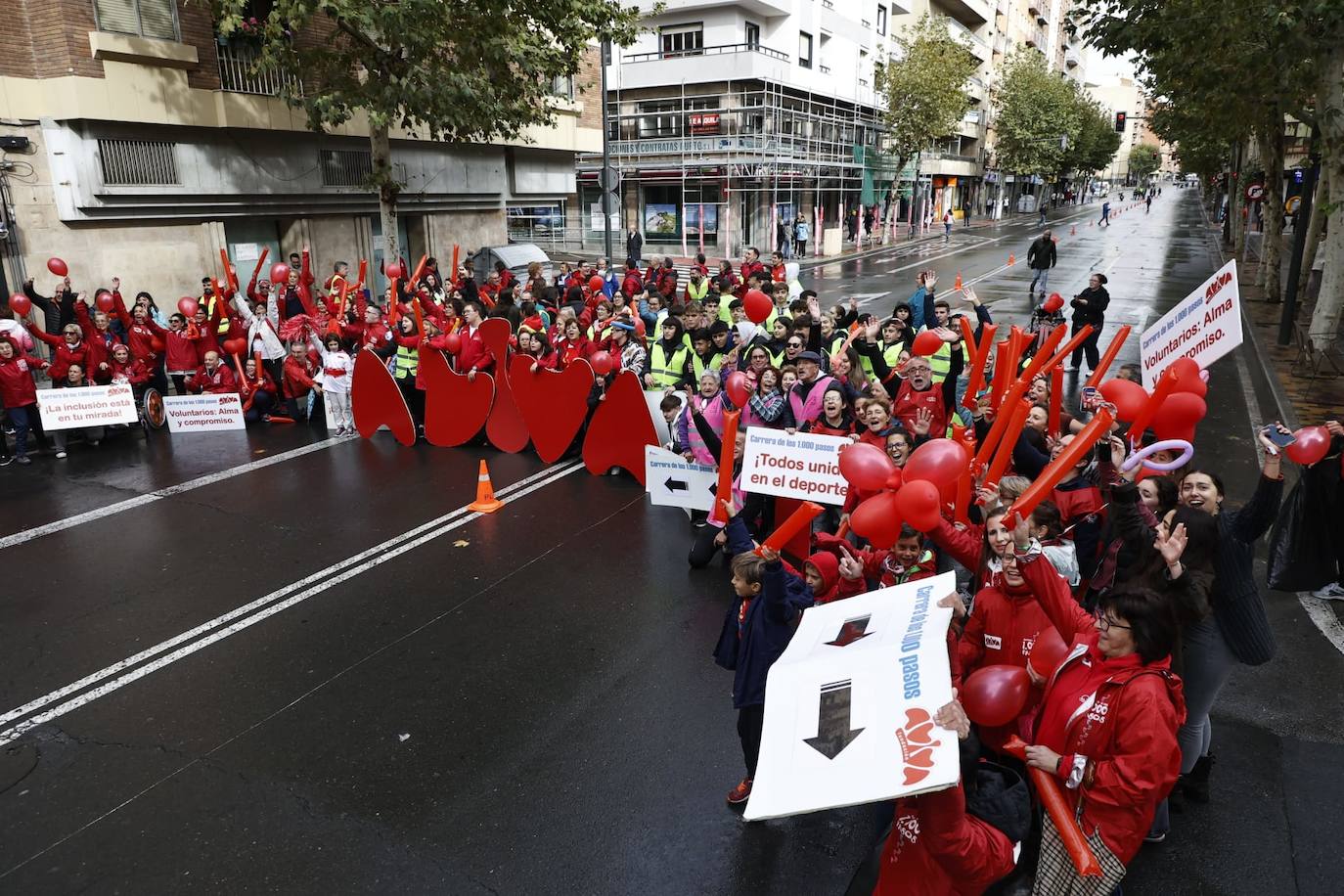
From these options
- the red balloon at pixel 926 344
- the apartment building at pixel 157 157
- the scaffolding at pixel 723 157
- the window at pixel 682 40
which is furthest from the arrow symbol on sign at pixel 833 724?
the window at pixel 682 40

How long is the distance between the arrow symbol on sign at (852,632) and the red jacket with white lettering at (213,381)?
1093 cm

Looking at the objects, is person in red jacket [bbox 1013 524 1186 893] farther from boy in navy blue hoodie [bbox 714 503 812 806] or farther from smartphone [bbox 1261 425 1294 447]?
smartphone [bbox 1261 425 1294 447]

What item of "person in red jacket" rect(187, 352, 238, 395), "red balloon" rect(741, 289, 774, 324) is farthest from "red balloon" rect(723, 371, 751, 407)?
"person in red jacket" rect(187, 352, 238, 395)

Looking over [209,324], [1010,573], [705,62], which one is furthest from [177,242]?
[705,62]

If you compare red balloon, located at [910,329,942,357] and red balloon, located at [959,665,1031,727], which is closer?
red balloon, located at [959,665,1031,727]

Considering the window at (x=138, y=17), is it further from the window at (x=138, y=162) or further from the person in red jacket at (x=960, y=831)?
the person in red jacket at (x=960, y=831)

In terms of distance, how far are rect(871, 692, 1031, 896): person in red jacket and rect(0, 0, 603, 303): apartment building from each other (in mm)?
16493

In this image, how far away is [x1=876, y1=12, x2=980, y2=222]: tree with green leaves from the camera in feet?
129

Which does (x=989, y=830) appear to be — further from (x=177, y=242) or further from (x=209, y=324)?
(x=177, y=242)

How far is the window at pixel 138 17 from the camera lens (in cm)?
1468

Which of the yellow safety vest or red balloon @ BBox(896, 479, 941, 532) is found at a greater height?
red balloon @ BBox(896, 479, 941, 532)

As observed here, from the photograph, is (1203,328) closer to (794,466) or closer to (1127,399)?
(1127,399)

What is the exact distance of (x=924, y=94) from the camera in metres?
39.4

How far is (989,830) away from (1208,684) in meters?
1.76
